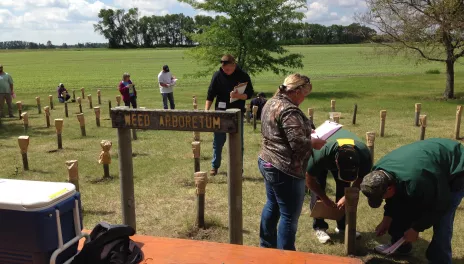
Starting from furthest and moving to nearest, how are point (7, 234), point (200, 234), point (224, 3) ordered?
point (224, 3), point (200, 234), point (7, 234)

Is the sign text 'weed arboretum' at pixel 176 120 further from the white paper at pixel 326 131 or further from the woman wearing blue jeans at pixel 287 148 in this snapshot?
the white paper at pixel 326 131

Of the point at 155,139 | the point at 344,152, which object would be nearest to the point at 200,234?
the point at 344,152

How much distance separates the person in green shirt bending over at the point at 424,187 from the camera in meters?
3.14

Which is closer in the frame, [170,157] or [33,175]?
[33,175]

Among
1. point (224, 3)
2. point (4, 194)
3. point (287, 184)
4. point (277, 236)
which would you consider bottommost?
point (277, 236)

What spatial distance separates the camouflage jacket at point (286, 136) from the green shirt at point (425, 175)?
69 cm

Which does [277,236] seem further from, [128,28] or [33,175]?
[128,28]

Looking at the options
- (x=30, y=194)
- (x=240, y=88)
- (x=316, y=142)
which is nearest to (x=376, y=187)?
(x=316, y=142)

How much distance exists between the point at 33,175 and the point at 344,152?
18.3ft

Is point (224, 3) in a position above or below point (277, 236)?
above

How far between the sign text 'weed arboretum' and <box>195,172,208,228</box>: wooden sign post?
134 centimetres

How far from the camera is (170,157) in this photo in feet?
26.5

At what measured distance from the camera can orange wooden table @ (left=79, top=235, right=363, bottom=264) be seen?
272 cm

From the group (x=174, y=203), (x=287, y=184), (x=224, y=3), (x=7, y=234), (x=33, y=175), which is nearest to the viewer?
(x=7, y=234)
